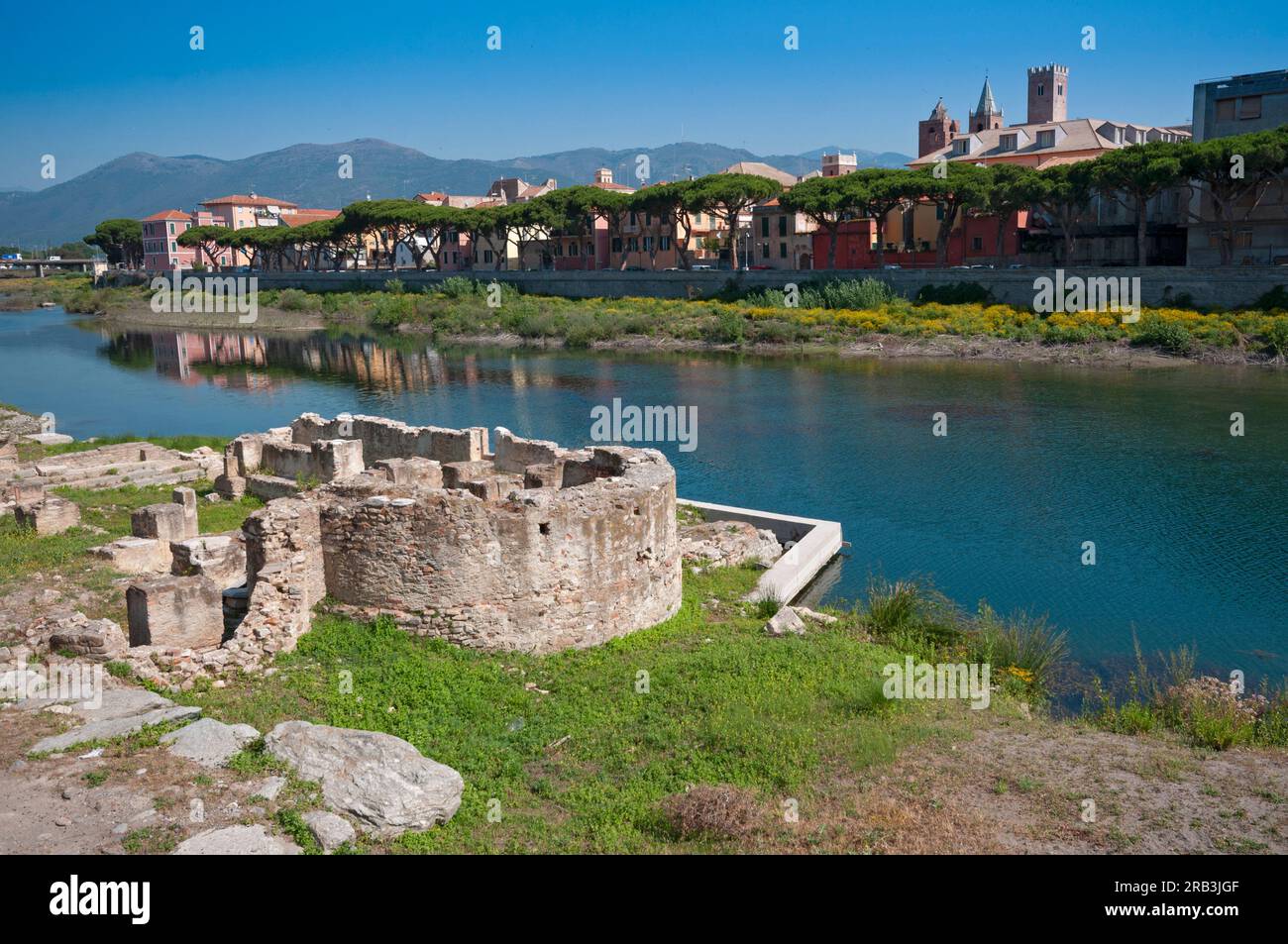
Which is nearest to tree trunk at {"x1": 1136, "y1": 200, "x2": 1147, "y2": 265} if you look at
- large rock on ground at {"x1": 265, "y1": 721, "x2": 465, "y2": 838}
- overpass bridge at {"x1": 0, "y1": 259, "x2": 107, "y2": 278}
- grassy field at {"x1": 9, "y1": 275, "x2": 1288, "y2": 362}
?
grassy field at {"x1": 9, "y1": 275, "x2": 1288, "y2": 362}

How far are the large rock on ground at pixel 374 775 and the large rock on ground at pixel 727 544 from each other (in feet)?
33.8

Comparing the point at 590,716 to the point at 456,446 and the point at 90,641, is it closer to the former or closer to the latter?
the point at 90,641

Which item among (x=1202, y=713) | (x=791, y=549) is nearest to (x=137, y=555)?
(x=791, y=549)

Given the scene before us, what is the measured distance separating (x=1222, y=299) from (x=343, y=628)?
54202 millimetres

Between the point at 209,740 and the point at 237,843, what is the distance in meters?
2.14

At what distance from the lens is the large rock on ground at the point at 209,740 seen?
10.1 meters

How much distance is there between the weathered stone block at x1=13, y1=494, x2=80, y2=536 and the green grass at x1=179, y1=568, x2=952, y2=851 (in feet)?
29.1

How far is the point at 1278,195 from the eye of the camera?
188 ft

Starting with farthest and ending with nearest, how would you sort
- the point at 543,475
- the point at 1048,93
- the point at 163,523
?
the point at 1048,93, the point at 543,475, the point at 163,523

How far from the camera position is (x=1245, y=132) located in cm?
6047

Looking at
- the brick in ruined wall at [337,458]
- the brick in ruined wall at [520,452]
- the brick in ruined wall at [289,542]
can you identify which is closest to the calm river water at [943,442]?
the brick in ruined wall at [520,452]

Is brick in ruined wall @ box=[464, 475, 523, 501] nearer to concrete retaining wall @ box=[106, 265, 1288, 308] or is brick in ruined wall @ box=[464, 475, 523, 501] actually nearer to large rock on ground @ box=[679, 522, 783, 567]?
large rock on ground @ box=[679, 522, 783, 567]

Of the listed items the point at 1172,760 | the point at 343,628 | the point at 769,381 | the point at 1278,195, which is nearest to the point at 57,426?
the point at 769,381

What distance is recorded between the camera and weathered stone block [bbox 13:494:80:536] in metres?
19.8
